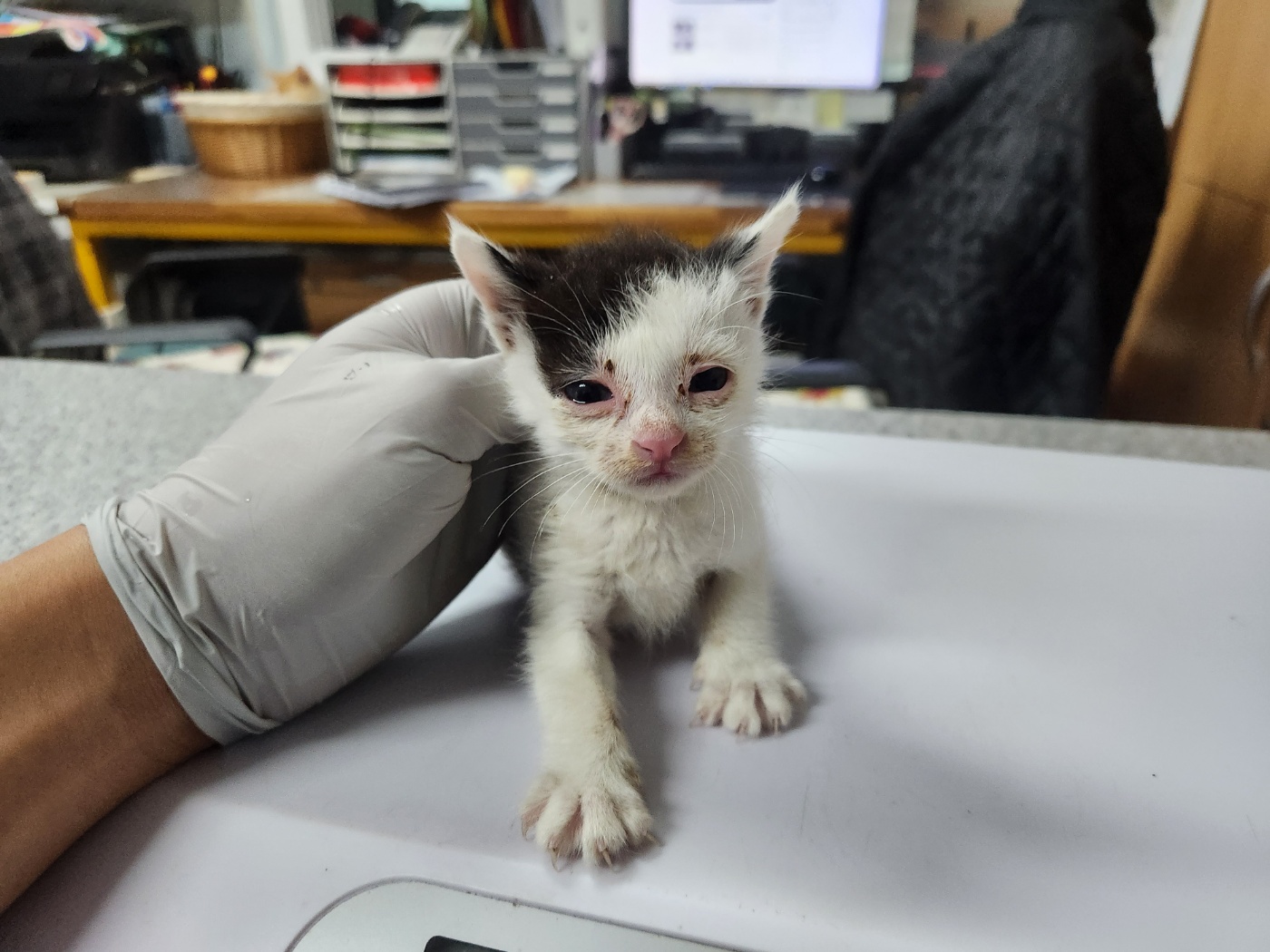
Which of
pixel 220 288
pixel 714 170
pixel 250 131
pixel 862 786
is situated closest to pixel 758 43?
pixel 714 170

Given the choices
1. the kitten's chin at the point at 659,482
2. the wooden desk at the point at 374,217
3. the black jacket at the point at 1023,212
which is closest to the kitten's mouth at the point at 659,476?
the kitten's chin at the point at 659,482

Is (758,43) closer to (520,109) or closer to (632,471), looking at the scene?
(520,109)

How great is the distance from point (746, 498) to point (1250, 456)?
73cm

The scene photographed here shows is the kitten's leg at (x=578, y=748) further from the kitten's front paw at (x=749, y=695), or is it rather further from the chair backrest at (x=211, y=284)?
the chair backrest at (x=211, y=284)

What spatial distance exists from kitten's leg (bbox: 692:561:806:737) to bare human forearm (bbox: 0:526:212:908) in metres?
0.39

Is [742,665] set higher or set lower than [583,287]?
lower

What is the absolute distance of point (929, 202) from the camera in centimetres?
142

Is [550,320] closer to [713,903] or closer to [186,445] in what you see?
[713,903]

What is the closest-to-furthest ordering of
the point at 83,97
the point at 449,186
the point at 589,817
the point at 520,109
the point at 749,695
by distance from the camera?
1. the point at 589,817
2. the point at 749,695
3. the point at 83,97
4. the point at 449,186
5. the point at 520,109

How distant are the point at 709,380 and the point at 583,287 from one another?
0.41 ft

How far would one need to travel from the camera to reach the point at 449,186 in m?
2.02

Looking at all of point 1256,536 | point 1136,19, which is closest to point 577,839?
point 1256,536

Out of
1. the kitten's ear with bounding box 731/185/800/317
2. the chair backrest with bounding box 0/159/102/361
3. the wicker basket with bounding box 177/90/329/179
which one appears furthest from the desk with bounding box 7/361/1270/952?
the wicker basket with bounding box 177/90/329/179

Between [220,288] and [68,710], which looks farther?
[220,288]
